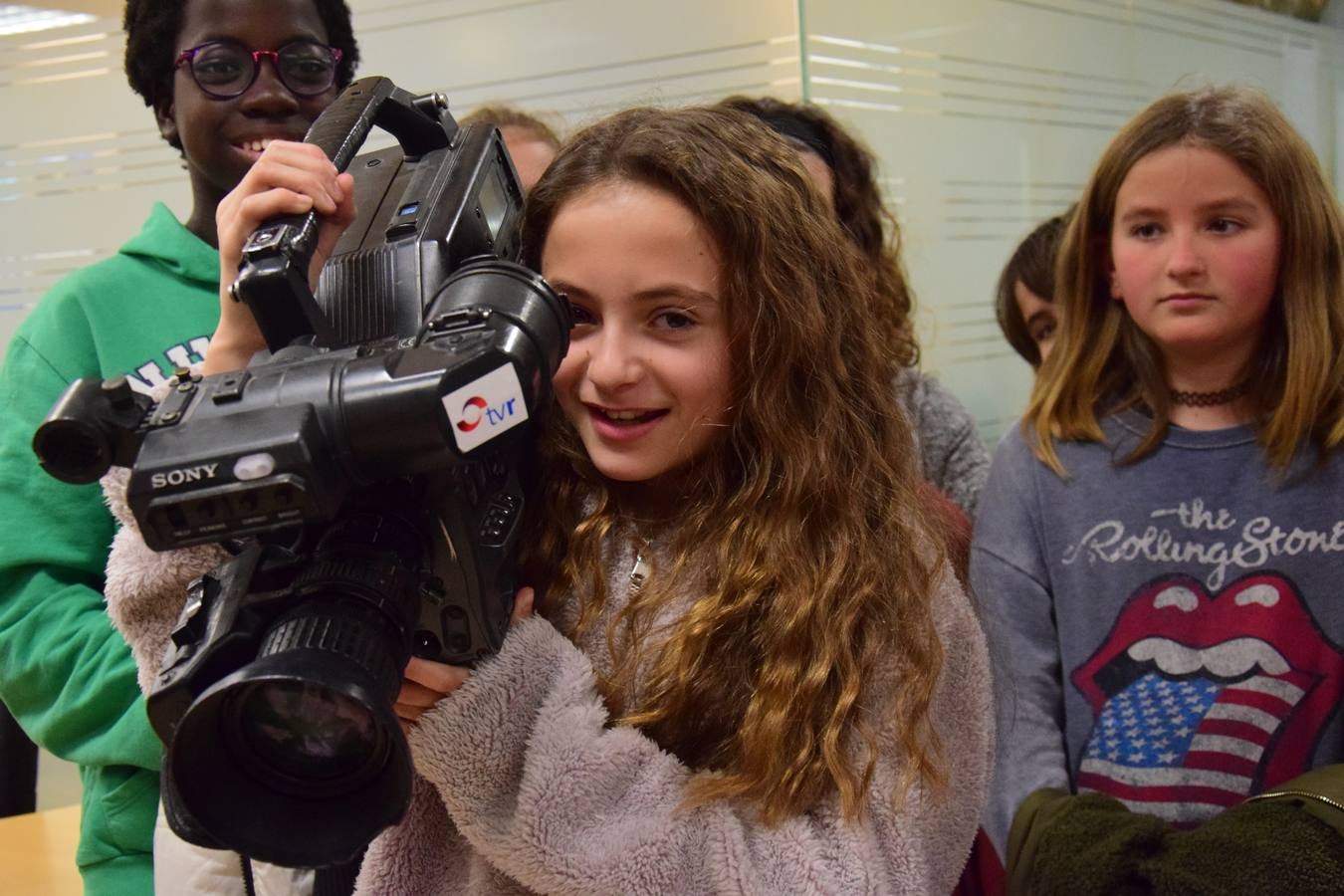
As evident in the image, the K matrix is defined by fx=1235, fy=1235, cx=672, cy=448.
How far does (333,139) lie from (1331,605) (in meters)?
1.04

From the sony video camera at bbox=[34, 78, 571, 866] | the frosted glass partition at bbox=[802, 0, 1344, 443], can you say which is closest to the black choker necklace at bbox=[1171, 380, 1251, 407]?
the frosted glass partition at bbox=[802, 0, 1344, 443]

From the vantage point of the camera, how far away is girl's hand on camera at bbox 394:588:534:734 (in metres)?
0.78

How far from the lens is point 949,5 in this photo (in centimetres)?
210

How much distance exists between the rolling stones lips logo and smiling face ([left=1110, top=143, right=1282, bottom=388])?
0.84 ft

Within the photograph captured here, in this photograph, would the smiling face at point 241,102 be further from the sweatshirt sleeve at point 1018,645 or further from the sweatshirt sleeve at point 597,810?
the sweatshirt sleeve at point 1018,645

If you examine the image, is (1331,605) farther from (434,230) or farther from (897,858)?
(434,230)

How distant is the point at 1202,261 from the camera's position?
1.32 meters

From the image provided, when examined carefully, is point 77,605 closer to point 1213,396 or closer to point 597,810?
point 597,810

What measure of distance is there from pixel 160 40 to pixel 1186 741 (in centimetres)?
124

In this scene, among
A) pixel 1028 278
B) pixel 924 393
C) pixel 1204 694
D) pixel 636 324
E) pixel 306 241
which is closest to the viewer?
A: pixel 306 241

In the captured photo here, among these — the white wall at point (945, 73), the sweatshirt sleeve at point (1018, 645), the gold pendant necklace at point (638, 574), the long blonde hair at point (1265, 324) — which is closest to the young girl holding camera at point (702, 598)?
the gold pendant necklace at point (638, 574)

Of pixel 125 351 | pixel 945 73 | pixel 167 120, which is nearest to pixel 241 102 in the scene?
pixel 167 120

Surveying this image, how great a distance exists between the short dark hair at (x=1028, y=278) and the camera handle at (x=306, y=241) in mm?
1168

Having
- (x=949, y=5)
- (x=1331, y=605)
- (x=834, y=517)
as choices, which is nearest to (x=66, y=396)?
(x=834, y=517)
